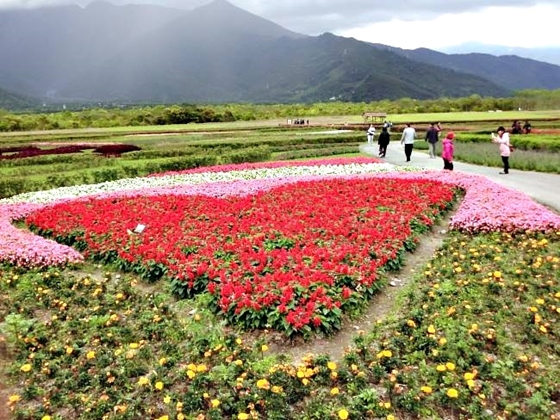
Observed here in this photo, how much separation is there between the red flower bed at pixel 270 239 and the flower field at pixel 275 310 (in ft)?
0.15

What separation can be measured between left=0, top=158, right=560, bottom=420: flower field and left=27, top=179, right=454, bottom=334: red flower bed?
0.05 metres

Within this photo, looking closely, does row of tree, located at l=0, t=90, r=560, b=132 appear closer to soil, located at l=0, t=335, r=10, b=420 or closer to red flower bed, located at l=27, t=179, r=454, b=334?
red flower bed, located at l=27, t=179, r=454, b=334

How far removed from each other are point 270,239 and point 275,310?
3.41 metres

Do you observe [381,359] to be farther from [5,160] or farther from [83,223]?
[5,160]

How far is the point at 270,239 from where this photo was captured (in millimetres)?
10742

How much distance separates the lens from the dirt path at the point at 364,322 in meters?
6.96

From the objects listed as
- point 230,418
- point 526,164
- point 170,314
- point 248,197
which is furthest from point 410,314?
point 526,164

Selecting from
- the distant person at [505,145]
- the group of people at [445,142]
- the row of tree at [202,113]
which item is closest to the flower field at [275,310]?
the group of people at [445,142]

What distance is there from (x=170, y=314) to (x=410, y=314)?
3797 mm

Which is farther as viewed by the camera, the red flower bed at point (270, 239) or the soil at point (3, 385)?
the red flower bed at point (270, 239)

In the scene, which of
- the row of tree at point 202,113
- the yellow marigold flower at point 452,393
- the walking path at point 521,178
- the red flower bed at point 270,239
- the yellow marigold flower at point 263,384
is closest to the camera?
the yellow marigold flower at point 452,393

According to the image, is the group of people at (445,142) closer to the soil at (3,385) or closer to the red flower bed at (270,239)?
the red flower bed at (270,239)

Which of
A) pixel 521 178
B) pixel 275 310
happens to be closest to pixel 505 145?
pixel 521 178

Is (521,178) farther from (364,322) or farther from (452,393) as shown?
(452,393)
